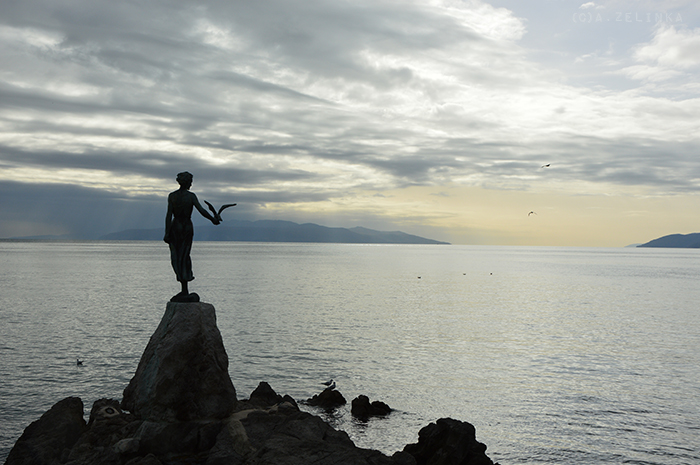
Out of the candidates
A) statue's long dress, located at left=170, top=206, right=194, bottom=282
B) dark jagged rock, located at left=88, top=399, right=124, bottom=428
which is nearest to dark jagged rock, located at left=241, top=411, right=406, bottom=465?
statue's long dress, located at left=170, top=206, right=194, bottom=282

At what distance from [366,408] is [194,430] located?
10.0m

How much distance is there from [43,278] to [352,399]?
8659 centimetres

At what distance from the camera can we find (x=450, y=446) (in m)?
17.8

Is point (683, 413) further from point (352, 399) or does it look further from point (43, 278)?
point (43, 278)

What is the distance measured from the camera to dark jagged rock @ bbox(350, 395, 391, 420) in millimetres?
23984

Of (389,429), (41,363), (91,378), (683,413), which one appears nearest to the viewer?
(389,429)

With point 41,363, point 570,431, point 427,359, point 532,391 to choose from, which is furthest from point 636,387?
point 41,363

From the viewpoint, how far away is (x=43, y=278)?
92.2 meters

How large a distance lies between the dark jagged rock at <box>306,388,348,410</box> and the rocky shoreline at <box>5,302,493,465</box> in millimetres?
7070

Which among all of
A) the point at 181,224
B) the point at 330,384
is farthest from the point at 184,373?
the point at 330,384

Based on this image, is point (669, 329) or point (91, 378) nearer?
point (91, 378)

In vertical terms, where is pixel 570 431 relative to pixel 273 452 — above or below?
below

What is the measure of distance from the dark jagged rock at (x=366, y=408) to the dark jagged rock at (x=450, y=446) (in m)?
5.49

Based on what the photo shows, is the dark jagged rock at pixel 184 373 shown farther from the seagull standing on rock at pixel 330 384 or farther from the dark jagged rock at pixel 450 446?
the seagull standing on rock at pixel 330 384
